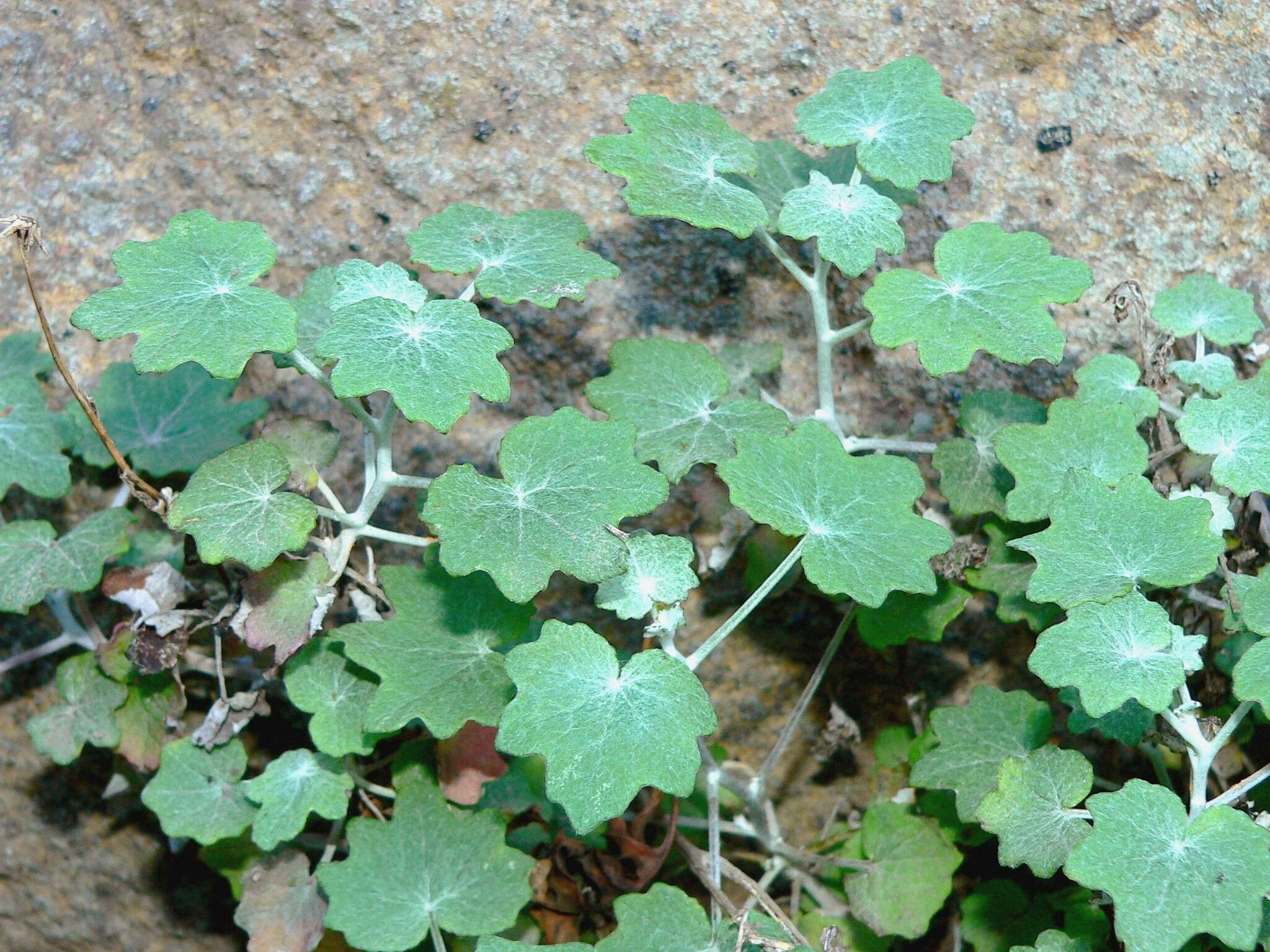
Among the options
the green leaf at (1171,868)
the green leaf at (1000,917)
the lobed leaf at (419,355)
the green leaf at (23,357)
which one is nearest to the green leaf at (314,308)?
the lobed leaf at (419,355)

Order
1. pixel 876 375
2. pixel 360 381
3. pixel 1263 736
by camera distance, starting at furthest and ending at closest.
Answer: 1. pixel 876 375
2. pixel 1263 736
3. pixel 360 381

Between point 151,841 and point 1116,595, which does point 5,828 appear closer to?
point 151,841

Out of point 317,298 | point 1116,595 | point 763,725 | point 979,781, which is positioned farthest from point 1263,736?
point 317,298

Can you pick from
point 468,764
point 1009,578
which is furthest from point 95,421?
point 1009,578

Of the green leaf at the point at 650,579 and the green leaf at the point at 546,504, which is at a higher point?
the green leaf at the point at 546,504

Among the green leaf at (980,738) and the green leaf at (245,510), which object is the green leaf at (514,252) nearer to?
the green leaf at (245,510)

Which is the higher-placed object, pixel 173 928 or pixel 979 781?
pixel 979 781
